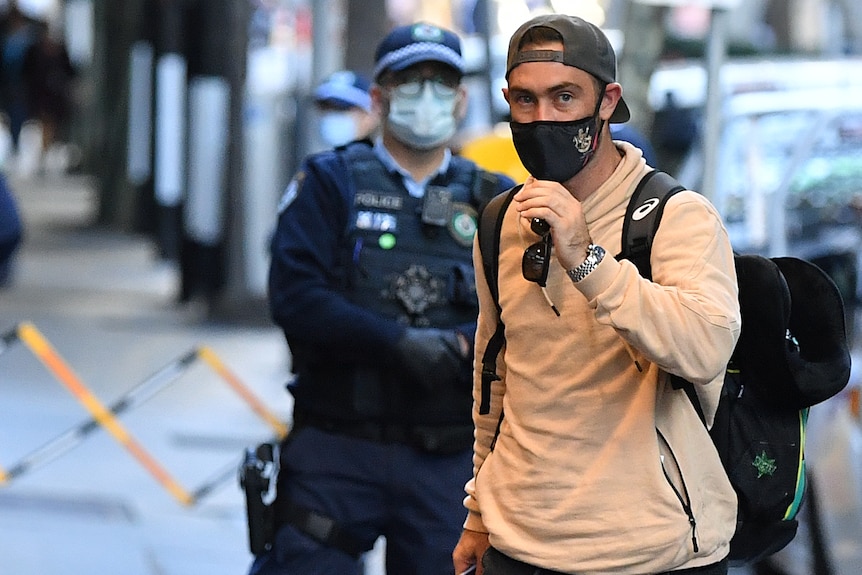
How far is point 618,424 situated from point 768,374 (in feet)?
1.12

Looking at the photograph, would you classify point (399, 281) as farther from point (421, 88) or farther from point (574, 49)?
point (574, 49)

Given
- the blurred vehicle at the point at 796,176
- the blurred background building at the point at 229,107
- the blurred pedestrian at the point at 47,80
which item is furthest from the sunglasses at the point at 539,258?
the blurred pedestrian at the point at 47,80

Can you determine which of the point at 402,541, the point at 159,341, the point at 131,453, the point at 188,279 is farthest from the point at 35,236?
the point at 402,541

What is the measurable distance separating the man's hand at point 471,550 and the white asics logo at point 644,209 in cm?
78

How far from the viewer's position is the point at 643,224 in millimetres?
2961

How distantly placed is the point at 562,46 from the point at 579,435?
713 mm

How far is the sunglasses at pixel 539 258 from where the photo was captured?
2943 mm

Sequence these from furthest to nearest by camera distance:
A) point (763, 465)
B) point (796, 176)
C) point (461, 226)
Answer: point (796, 176) < point (461, 226) < point (763, 465)

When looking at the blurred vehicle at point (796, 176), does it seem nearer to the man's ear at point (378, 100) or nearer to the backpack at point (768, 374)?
the man's ear at point (378, 100)

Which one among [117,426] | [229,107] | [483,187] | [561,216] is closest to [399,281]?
[483,187]

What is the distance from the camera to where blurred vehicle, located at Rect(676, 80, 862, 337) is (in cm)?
889

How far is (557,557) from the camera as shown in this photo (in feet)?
9.89

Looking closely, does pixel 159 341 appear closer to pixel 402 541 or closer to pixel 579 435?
pixel 402 541

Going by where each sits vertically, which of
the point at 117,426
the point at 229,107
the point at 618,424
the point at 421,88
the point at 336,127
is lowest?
the point at 117,426
